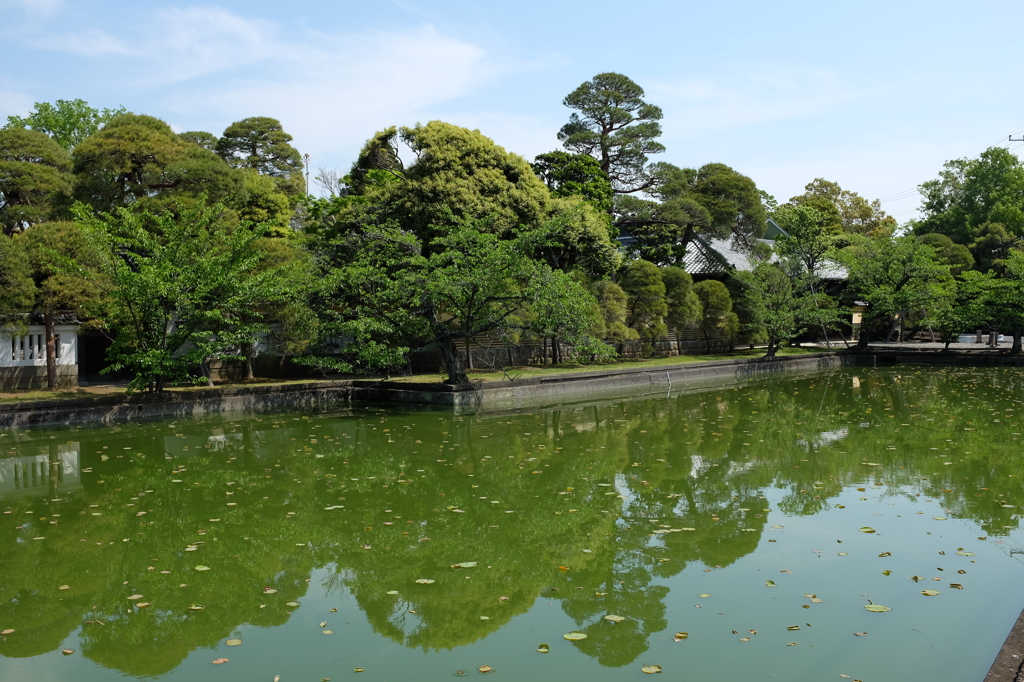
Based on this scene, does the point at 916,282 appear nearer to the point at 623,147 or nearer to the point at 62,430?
the point at 623,147

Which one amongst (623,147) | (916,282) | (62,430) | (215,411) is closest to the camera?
(62,430)

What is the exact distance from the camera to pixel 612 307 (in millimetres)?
21188

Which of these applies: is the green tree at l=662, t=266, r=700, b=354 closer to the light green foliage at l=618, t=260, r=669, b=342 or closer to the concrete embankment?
the light green foliage at l=618, t=260, r=669, b=342

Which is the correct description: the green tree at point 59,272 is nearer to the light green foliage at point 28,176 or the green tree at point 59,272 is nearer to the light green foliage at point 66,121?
the light green foliage at point 28,176

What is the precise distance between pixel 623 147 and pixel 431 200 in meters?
12.8

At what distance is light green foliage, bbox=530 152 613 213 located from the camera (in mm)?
24172

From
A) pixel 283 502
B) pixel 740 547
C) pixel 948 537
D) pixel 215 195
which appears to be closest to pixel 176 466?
pixel 283 502

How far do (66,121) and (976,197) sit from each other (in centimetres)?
4462

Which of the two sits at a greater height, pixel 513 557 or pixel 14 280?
pixel 14 280

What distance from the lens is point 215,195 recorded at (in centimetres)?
1759

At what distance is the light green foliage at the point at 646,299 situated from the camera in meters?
22.5

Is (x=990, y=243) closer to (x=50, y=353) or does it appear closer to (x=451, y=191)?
(x=451, y=191)

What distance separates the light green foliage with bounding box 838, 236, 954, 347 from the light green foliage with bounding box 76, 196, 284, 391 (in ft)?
64.7

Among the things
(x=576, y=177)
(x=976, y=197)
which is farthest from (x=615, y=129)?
(x=976, y=197)
